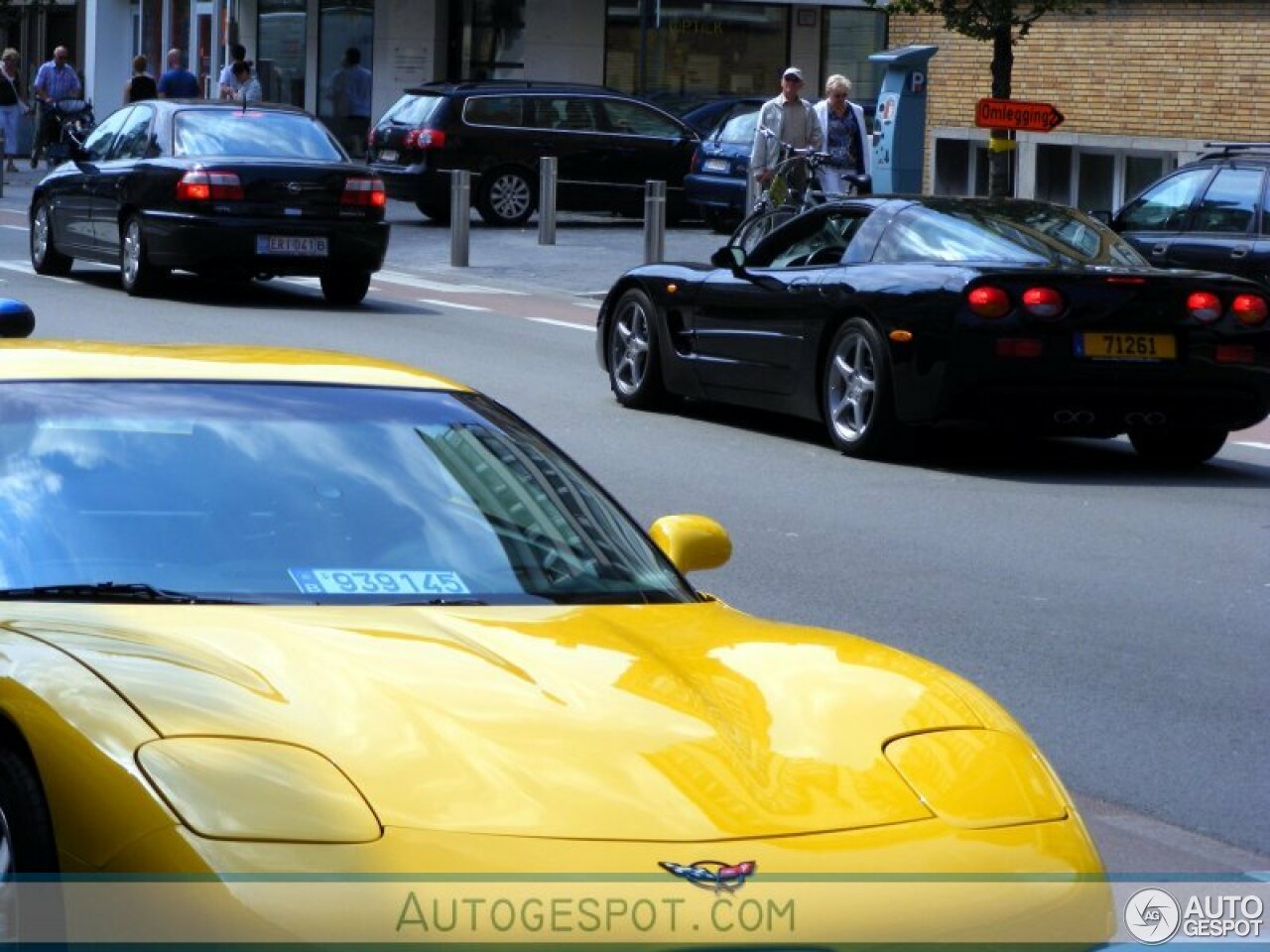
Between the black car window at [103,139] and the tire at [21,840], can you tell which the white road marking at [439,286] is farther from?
the tire at [21,840]

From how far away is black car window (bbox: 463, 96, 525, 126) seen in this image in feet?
98.9

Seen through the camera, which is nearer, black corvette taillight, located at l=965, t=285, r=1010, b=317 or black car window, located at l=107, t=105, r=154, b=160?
black corvette taillight, located at l=965, t=285, r=1010, b=317

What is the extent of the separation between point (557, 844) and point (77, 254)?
732 inches

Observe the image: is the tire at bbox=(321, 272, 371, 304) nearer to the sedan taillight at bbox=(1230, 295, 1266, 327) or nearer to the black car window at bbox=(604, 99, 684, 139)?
the sedan taillight at bbox=(1230, 295, 1266, 327)

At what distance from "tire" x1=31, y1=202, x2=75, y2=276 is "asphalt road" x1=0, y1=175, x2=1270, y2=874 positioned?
3.30 metres

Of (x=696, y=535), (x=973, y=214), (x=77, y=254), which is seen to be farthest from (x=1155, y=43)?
(x=696, y=535)

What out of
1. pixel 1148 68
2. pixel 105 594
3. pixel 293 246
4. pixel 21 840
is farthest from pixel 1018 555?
pixel 1148 68

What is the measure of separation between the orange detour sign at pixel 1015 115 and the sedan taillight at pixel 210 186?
647cm

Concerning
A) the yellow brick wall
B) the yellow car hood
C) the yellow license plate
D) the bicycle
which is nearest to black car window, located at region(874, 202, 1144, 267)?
the yellow license plate

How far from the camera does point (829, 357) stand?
42.1 ft

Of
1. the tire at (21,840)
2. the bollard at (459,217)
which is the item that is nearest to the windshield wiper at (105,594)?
the tire at (21,840)

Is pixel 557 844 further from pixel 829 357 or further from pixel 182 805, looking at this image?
pixel 829 357

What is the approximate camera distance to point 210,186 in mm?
19391

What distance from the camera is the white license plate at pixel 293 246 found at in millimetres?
19531
